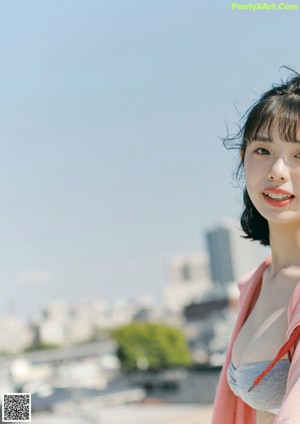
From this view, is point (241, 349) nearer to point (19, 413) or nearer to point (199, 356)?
point (19, 413)

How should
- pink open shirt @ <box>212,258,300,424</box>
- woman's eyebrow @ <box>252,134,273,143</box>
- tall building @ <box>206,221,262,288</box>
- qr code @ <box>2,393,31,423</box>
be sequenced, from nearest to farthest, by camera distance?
pink open shirt @ <box>212,258,300,424</box>, woman's eyebrow @ <box>252,134,273,143</box>, qr code @ <box>2,393,31,423</box>, tall building @ <box>206,221,262,288</box>

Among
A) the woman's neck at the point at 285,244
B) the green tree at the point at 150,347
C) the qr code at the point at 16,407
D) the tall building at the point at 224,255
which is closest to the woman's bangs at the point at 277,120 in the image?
the woman's neck at the point at 285,244

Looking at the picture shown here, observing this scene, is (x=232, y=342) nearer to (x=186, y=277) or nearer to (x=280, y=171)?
(x=280, y=171)

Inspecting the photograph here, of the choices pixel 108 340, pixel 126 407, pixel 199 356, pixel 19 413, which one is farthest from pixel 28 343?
pixel 19 413

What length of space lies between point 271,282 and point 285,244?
6 cm

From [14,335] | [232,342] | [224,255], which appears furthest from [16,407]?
[224,255]

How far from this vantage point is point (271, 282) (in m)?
1.03

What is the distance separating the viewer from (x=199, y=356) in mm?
46000

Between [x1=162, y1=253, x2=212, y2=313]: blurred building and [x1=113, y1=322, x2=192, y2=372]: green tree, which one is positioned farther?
[x1=162, y1=253, x2=212, y2=313]: blurred building

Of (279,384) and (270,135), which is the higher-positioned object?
(270,135)

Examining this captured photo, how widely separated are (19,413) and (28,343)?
64.5 metres

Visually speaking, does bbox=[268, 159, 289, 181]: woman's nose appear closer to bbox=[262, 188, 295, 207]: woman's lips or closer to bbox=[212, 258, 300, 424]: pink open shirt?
bbox=[262, 188, 295, 207]: woman's lips

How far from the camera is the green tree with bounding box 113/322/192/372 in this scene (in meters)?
37.6

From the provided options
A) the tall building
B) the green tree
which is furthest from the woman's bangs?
the tall building
